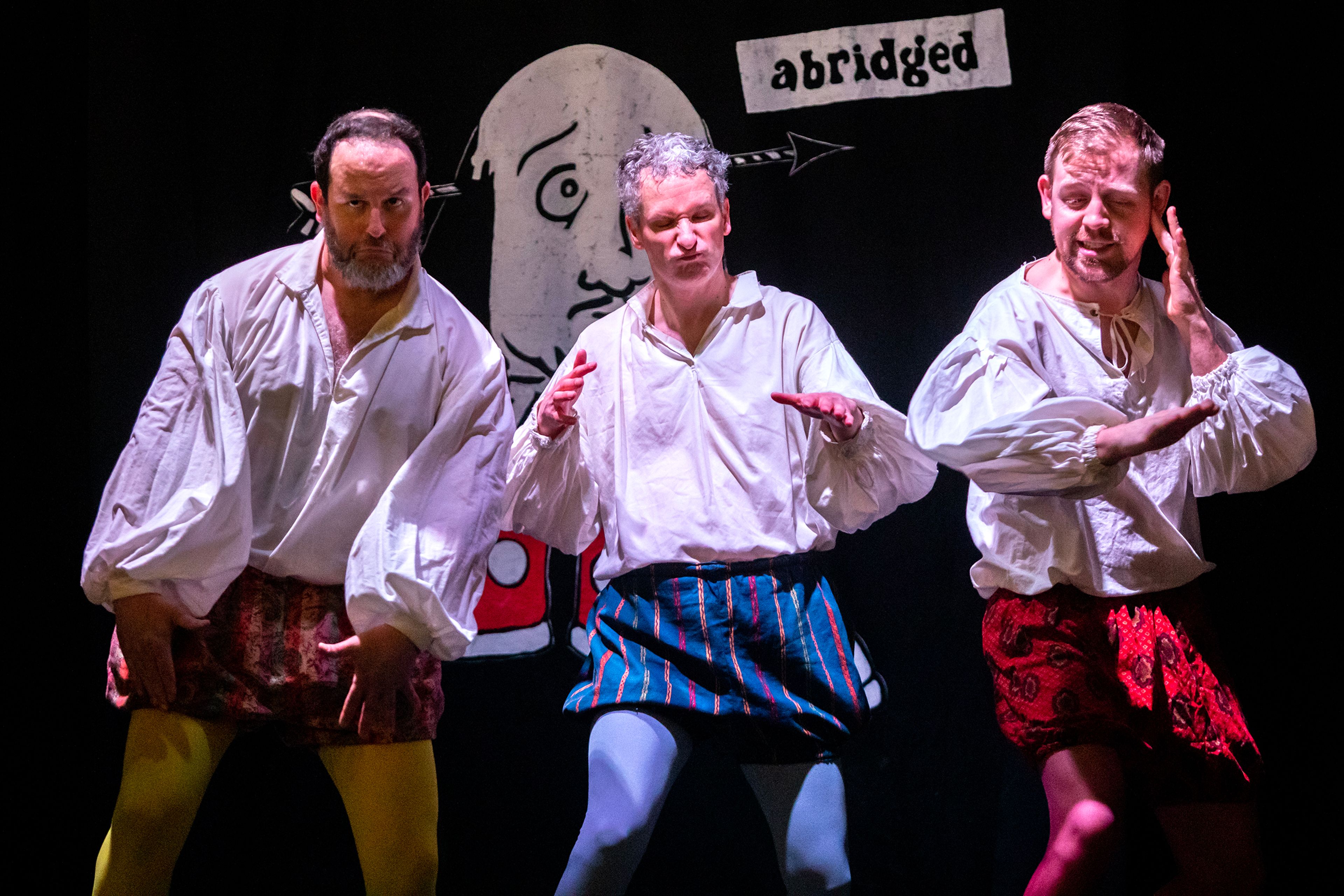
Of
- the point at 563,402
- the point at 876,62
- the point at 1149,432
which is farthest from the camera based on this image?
the point at 876,62

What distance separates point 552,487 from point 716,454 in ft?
1.22

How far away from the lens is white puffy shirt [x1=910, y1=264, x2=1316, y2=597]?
2.32m

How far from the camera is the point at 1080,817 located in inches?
89.9

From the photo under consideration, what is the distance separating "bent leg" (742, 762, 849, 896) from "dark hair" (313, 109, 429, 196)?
1.43m

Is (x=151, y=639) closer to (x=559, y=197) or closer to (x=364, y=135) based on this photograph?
(x=364, y=135)

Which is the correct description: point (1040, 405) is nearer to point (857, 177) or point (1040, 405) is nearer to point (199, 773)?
point (857, 177)

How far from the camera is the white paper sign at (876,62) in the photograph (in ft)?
10.5

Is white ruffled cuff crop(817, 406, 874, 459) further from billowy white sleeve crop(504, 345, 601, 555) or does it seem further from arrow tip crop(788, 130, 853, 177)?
arrow tip crop(788, 130, 853, 177)

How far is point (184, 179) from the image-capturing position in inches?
133

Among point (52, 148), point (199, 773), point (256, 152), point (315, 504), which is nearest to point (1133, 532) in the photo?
point (315, 504)

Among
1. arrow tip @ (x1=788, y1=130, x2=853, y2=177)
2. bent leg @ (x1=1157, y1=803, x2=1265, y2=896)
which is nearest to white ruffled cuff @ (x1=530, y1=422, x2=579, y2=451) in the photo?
arrow tip @ (x1=788, y1=130, x2=853, y2=177)

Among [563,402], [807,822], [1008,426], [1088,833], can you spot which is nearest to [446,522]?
[563,402]

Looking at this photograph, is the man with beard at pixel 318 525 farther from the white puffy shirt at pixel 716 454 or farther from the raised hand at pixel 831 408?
the raised hand at pixel 831 408

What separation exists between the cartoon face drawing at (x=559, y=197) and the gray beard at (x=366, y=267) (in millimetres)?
780
